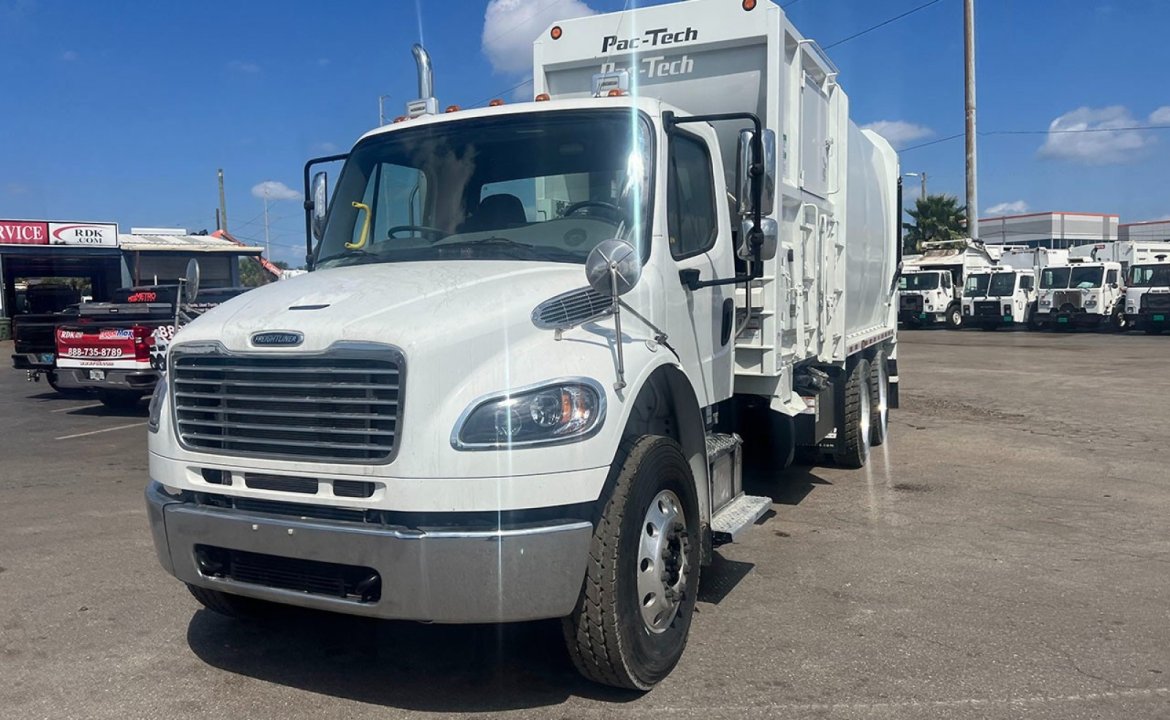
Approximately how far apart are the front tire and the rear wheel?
117 feet

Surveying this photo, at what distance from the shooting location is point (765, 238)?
4.82 metres

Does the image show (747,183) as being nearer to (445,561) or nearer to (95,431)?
(445,561)

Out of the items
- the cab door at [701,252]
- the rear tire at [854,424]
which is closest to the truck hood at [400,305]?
the cab door at [701,252]

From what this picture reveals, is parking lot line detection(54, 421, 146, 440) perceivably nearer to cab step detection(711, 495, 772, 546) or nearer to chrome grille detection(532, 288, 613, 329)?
cab step detection(711, 495, 772, 546)

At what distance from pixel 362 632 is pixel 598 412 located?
1.99 m

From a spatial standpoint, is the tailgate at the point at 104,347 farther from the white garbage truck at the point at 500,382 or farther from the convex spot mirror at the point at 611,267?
the convex spot mirror at the point at 611,267

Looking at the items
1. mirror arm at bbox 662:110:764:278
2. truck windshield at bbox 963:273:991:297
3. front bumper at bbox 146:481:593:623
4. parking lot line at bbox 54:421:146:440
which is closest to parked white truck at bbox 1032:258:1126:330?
truck windshield at bbox 963:273:991:297

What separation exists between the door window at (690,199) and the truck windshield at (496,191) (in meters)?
0.24

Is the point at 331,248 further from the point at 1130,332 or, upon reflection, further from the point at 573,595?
the point at 1130,332

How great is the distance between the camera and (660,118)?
4852mm

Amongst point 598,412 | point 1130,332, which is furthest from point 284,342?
point 1130,332

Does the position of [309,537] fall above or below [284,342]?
below

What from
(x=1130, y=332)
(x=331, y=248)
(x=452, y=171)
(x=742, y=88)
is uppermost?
(x=742, y=88)

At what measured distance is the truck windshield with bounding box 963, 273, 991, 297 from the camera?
36531 mm
